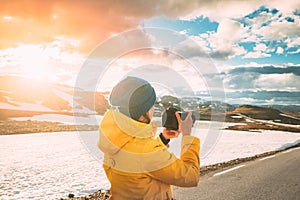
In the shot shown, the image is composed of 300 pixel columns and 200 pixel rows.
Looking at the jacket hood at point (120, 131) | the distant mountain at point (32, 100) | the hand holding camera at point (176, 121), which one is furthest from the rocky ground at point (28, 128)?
the distant mountain at point (32, 100)

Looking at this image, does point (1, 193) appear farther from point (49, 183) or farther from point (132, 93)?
point (132, 93)

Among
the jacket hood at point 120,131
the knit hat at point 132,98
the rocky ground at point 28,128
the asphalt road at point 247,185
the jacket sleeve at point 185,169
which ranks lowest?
the rocky ground at point 28,128

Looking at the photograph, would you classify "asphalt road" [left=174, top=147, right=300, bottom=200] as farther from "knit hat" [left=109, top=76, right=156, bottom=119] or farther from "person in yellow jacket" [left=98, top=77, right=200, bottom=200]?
"knit hat" [left=109, top=76, right=156, bottom=119]

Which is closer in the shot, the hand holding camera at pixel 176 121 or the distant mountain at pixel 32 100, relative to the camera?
the hand holding camera at pixel 176 121

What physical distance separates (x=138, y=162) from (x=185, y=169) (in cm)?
34

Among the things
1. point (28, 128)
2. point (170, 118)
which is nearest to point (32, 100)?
point (28, 128)

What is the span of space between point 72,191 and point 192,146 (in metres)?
5.47

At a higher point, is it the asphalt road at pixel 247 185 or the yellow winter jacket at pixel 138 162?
the yellow winter jacket at pixel 138 162

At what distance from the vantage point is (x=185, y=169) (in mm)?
1989

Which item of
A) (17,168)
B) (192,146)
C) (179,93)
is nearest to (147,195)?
(192,146)

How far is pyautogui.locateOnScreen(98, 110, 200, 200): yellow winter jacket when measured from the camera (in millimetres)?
1885

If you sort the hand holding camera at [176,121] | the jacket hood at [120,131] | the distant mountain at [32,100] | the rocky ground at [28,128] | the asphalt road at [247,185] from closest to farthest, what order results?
the jacket hood at [120,131]
the hand holding camera at [176,121]
the asphalt road at [247,185]
the rocky ground at [28,128]
the distant mountain at [32,100]

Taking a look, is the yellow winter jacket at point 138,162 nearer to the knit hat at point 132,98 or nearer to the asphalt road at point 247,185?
the knit hat at point 132,98

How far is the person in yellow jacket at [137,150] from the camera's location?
1888mm
